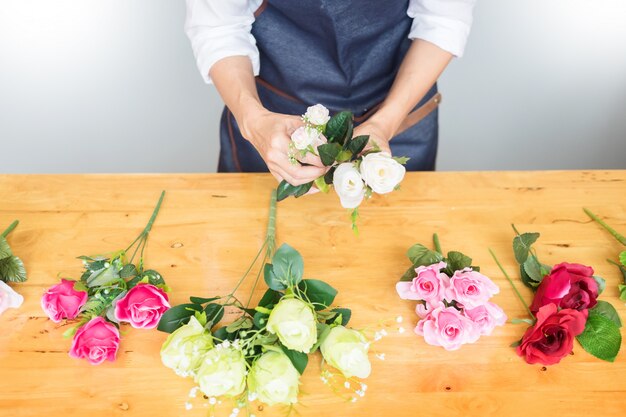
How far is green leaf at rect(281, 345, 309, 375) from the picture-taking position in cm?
88

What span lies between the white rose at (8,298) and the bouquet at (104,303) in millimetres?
70

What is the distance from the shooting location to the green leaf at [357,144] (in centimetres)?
99

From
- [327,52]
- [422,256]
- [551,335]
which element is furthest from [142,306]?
[327,52]

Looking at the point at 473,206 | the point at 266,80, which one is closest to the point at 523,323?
the point at 473,206

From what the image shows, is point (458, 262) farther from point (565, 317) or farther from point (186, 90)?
point (186, 90)

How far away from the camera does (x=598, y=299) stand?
1.07 meters

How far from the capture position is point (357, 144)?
1.00m

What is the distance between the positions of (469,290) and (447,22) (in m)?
0.67

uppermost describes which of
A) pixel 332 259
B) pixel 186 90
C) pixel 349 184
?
pixel 349 184

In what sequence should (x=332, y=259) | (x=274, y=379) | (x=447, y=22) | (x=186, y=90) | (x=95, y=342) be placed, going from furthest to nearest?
1. (x=186, y=90)
2. (x=447, y=22)
3. (x=332, y=259)
4. (x=95, y=342)
5. (x=274, y=379)

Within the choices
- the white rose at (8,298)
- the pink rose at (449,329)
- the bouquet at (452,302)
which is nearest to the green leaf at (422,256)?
the bouquet at (452,302)

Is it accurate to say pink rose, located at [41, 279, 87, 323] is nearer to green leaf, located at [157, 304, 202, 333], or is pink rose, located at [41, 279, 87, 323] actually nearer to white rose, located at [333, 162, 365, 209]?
green leaf, located at [157, 304, 202, 333]

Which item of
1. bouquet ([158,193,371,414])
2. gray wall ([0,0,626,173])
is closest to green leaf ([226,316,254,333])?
bouquet ([158,193,371,414])

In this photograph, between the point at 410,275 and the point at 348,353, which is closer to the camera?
the point at 348,353
